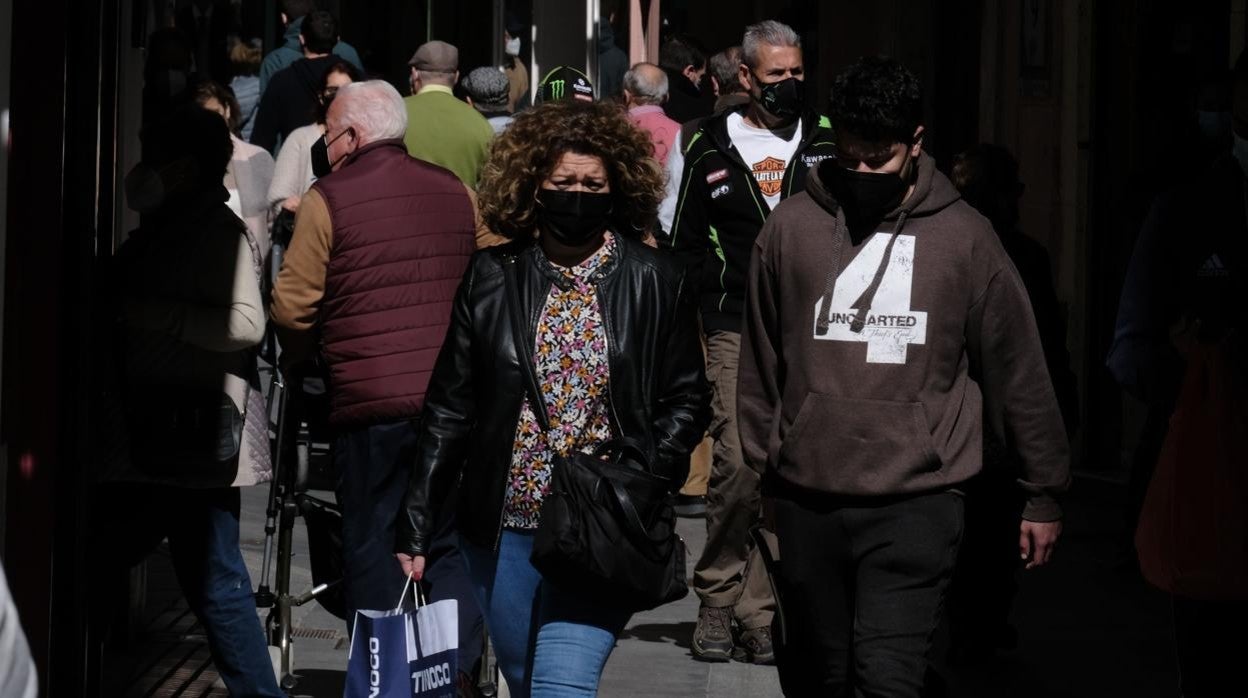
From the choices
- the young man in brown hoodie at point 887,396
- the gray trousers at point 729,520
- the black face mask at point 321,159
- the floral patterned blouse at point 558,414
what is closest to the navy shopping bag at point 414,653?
the floral patterned blouse at point 558,414

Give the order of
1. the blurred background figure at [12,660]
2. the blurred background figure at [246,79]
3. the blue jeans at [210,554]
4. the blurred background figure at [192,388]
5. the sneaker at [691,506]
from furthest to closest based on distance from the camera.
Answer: the blurred background figure at [246,79], the sneaker at [691,506], the blue jeans at [210,554], the blurred background figure at [192,388], the blurred background figure at [12,660]

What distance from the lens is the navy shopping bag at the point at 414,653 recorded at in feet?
16.6

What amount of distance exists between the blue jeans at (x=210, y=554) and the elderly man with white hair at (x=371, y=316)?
1.20ft

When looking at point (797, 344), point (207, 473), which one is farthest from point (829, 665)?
point (207, 473)

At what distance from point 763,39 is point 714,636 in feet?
6.63

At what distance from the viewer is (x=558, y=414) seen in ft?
16.3

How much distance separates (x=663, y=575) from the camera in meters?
4.91

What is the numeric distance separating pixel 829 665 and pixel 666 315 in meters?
0.89

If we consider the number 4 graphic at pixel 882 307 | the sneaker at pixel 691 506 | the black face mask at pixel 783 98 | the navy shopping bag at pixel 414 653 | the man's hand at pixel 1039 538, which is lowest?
the sneaker at pixel 691 506

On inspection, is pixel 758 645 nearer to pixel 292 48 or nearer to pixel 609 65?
pixel 292 48

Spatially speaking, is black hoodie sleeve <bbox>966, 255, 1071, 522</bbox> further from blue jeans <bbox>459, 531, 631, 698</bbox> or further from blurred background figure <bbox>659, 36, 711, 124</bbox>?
blurred background figure <bbox>659, 36, 711, 124</bbox>

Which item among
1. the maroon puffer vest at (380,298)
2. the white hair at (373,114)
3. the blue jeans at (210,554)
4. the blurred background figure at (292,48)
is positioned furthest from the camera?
the blurred background figure at (292,48)

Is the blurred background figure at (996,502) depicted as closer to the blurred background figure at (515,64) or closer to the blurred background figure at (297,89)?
the blurred background figure at (297,89)

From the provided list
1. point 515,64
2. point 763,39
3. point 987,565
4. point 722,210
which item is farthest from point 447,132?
point 515,64
